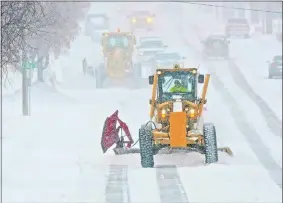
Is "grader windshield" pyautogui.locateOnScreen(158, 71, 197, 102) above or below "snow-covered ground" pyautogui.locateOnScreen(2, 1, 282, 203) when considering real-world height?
above

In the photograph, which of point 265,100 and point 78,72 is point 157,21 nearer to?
point 78,72

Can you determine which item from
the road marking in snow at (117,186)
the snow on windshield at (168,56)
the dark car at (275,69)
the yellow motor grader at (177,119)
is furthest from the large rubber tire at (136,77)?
the yellow motor grader at (177,119)

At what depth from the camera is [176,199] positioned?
21.5 metres

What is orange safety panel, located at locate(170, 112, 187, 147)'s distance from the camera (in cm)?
2408

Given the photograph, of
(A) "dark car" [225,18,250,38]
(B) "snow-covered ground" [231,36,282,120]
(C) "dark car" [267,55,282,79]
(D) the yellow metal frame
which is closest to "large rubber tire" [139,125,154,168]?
(D) the yellow metal frame

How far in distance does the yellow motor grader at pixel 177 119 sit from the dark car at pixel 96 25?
51251 mm

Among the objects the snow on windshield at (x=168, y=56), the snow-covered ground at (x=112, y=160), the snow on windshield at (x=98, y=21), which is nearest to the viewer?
the snow-covered ground at (x=112, y=160)

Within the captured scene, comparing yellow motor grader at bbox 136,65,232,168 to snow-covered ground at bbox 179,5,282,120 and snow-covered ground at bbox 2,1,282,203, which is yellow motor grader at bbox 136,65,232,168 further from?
snow-covered ground at bbox 179,5,282,120

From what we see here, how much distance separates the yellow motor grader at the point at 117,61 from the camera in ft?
144

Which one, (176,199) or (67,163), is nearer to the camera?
(176,199)

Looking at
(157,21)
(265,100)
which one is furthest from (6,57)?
(157,21)

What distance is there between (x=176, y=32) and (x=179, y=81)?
60.3m

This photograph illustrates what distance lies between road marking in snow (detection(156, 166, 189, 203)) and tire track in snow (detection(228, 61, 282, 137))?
1181cm

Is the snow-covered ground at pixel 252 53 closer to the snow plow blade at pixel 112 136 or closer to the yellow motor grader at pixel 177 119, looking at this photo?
the snow plow blade at pixel 112 136
